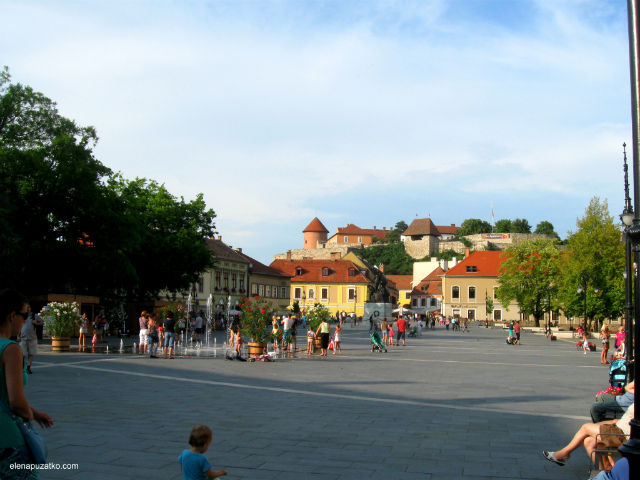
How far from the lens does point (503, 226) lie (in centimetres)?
17700

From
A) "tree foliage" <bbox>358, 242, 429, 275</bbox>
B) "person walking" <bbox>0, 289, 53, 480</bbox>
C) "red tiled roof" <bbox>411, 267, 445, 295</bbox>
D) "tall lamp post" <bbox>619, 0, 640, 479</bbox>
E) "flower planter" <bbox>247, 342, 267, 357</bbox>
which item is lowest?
"flower planter" <bbox>247, 342, 267, 357</bbox>

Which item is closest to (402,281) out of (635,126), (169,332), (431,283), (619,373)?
(431,283)

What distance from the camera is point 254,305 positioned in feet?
73.7

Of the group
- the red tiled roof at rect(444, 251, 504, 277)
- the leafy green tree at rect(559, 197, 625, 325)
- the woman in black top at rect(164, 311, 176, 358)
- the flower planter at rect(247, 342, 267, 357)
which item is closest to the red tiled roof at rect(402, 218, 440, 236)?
the red tiled roof at rect(444, 251, 504, 277)

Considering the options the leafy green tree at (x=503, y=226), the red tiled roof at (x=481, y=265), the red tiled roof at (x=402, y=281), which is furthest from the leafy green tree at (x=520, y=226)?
the red tiled roof at (x=481, y=265)

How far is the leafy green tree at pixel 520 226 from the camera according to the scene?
17024cm

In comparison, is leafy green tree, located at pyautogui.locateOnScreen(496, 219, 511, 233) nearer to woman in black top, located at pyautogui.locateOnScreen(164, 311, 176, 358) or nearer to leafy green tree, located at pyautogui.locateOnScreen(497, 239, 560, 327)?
leafy green tree, located at pyautogui.locateOnScreen(497, 239, 560, 327)

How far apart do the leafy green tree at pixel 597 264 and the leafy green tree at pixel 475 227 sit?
12479cm

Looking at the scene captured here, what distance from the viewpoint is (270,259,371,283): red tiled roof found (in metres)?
93.2

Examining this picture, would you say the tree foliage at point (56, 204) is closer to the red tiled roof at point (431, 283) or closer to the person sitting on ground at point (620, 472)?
the person sitting on ground at point (620, 472)

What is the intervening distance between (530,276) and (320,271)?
32342 millimetres

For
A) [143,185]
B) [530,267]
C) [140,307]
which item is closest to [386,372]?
[140,307]

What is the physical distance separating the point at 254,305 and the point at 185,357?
3.46 metres

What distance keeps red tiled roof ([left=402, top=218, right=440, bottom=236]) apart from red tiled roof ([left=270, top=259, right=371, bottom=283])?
84.8m
